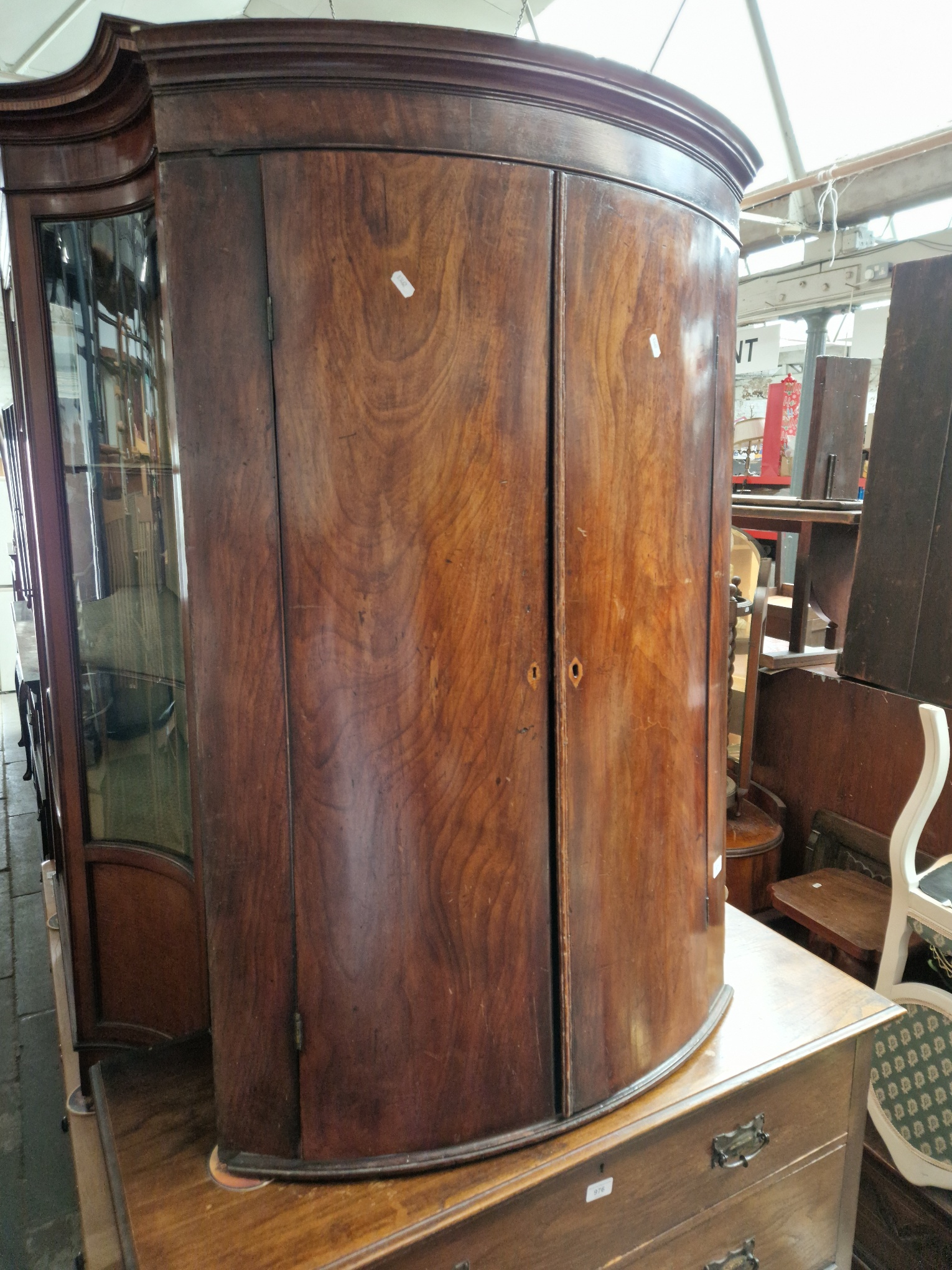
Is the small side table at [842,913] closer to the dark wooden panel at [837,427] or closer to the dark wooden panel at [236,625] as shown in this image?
the dark wooden panel at [837,427]

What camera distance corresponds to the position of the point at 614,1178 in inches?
51.5

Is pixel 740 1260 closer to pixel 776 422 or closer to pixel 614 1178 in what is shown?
pixel 614 1178

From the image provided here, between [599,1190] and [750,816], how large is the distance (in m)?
2.22

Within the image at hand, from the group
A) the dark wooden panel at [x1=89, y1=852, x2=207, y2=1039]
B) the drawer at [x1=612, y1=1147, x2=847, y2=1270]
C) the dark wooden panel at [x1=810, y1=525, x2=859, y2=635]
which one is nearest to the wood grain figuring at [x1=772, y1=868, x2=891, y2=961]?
the dark wooden panel at [x1=810, y1=525, x2=859, y2=635]

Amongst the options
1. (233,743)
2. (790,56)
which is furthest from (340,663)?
(790,56)

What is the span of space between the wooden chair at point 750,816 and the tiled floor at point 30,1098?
2437 mm

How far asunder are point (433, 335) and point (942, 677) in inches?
87.5

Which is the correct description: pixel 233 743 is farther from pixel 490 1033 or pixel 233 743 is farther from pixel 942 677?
pixel 942 677

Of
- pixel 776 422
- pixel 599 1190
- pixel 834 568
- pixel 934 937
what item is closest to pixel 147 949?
pixel 599 1190

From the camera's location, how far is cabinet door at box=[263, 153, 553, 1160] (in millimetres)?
1038

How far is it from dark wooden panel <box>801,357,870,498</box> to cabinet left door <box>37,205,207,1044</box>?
259 centimetres

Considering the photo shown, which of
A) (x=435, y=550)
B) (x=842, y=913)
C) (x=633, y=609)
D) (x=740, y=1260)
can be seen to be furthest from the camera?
(x=842, y=913)

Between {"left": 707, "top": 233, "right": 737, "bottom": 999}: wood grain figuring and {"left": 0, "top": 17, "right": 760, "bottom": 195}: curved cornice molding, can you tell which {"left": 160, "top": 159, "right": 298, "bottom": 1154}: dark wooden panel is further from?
{"left": 707, "top": 233, "right": 737, "bottom": 999}: wood grain figuring

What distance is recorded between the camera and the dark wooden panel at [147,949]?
185 cm
